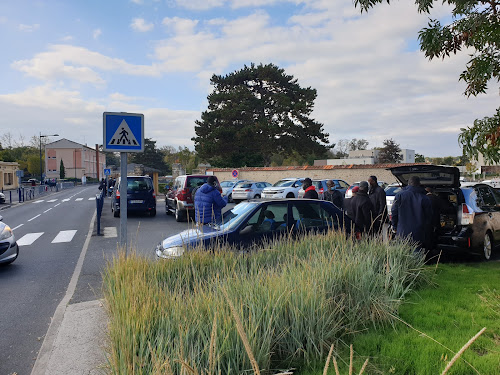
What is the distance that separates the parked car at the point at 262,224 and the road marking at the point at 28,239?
7.03m

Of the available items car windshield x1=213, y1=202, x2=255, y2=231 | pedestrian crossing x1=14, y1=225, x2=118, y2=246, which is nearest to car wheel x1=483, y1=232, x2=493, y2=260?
car windshield x1=213, y1=202, x2=255, y2=231

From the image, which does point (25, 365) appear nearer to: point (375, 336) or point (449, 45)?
point (375, 336)

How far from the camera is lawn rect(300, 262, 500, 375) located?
10.7 ft

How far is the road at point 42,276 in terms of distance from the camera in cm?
474

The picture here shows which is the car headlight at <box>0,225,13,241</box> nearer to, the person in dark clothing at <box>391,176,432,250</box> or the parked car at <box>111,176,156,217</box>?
the person in dark clothing at <box>391,176,432,250</box>

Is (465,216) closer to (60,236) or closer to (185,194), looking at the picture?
(185,194)

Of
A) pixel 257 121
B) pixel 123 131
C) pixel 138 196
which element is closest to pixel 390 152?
pixel 257 121

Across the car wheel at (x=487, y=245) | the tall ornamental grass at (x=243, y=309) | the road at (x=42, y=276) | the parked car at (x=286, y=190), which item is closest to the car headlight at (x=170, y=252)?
the road at (x=42, y=276)

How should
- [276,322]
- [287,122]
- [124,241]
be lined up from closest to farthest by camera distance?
[276,322]
[124,241]
[287,122]

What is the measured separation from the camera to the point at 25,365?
13.6ft

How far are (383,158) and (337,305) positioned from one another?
211 ft

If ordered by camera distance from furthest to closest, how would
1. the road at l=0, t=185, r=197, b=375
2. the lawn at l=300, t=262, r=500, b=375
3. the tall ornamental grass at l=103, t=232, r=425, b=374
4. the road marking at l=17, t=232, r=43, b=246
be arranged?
the road marking at l=17, t=232, r=43, b=246, the road at l=0, t=185, r=197, b=375, the lawn at l=300, t=262, r=500, b=375, the tall ornamental grass at l=103, t=232, r=425, b=374

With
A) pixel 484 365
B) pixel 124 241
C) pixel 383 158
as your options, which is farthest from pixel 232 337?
pixel 383 158

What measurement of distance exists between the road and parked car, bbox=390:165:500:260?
5499 mm
